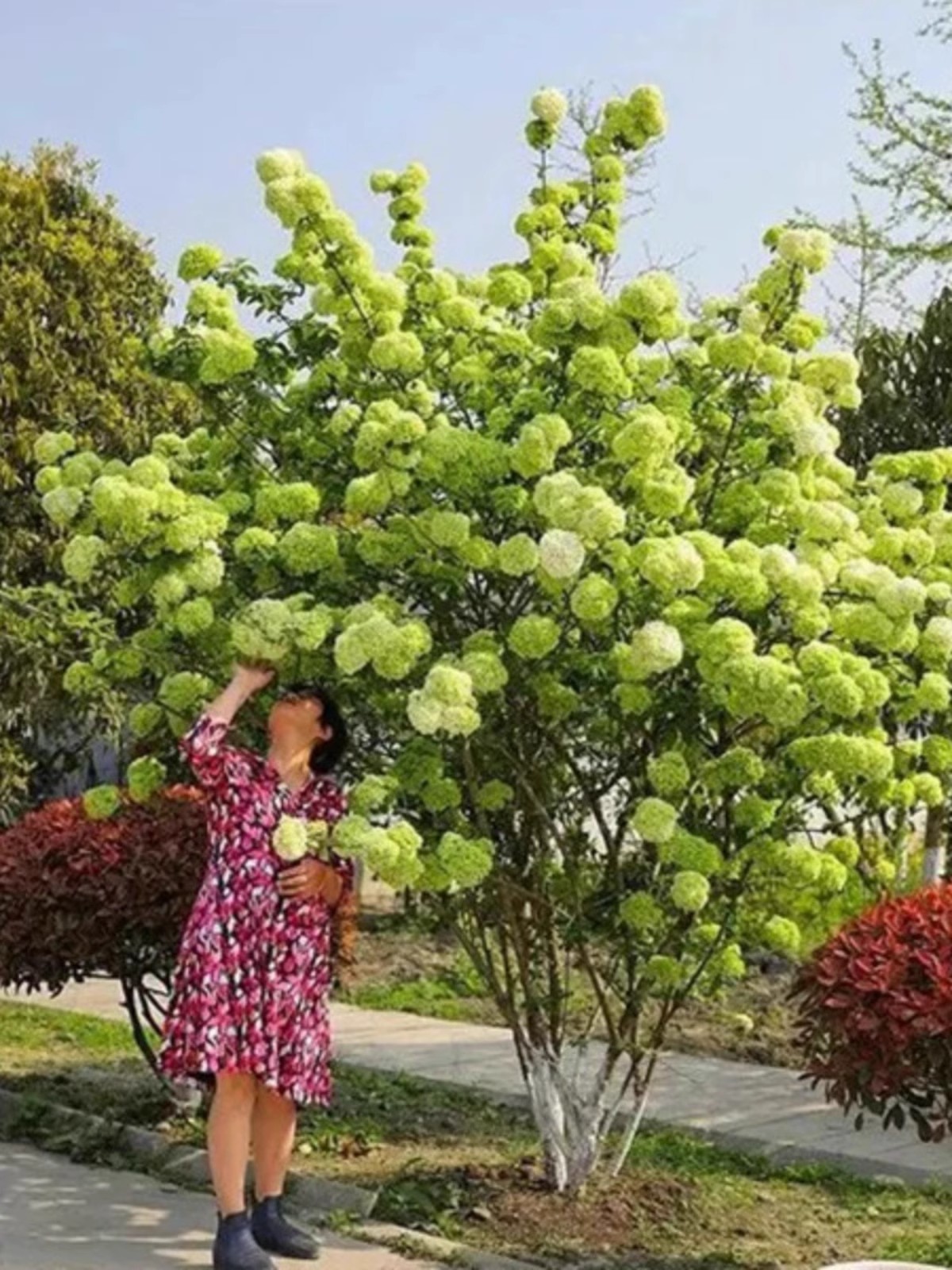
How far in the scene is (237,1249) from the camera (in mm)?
6457

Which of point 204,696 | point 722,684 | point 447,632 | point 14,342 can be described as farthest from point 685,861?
point 14,342

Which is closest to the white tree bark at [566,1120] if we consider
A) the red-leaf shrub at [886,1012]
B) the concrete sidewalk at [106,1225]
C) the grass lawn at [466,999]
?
the concrete sidewalk at [106,1225]

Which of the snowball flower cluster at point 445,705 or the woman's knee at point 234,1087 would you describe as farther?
the woman's knee at point 234,1087

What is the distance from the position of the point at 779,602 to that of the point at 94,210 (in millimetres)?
10071

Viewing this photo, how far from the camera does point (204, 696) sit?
7117 millimetres

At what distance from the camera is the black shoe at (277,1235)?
22.2 ft

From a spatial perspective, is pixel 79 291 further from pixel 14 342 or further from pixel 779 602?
pixel 779 602

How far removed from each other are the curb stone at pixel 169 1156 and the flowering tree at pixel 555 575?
0.70 metres

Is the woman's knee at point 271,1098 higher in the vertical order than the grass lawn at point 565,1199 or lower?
higher

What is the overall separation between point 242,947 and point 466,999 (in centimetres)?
622

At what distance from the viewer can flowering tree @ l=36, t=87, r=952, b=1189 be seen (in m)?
6.40

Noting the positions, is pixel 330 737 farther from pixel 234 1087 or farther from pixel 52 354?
pixel 52 354

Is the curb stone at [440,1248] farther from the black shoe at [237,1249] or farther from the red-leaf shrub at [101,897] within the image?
the red-leaf shrub at [101,897]

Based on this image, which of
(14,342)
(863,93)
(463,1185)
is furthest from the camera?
(863,93)
